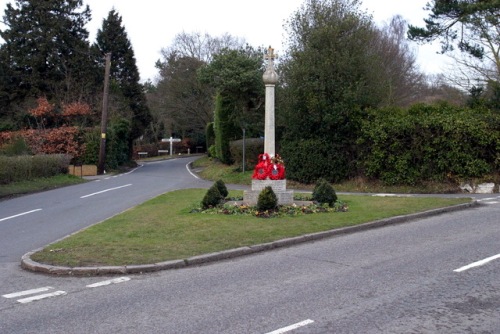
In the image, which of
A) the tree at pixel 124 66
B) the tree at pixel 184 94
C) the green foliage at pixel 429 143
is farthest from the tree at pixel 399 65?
the tree at pixel 124 66

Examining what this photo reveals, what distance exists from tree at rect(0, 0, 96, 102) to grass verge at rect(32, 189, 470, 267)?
33.9 metres

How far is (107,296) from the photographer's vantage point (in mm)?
7285

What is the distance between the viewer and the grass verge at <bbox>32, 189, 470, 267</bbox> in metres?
9.52

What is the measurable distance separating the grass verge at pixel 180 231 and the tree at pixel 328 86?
775 centimetres

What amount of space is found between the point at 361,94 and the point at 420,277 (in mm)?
16535

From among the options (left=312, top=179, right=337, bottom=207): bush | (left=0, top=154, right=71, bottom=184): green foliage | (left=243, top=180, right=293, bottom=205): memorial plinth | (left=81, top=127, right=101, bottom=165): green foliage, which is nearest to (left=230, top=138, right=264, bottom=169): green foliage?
(left=0, top=154, right=71, bottom=184): green foliage

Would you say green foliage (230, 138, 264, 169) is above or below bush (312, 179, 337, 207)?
above

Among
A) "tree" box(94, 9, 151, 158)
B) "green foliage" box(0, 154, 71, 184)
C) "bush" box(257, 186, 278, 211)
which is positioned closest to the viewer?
"bush" box(257, 186, 278, 211)

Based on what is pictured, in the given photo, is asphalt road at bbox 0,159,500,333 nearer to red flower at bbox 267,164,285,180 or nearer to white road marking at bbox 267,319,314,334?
white road marking at bbox 267,319,314,334

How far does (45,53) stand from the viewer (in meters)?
45.8

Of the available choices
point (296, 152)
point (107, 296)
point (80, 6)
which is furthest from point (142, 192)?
point (80, 6)

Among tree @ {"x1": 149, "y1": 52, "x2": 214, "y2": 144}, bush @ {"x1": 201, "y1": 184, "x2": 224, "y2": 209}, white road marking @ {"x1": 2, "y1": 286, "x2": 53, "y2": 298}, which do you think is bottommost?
white road marking @ {"x1": 2, "y1": 286, "x2": 53, "y2": 298}

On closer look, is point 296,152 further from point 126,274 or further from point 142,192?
point 126,274

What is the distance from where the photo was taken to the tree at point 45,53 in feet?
150
